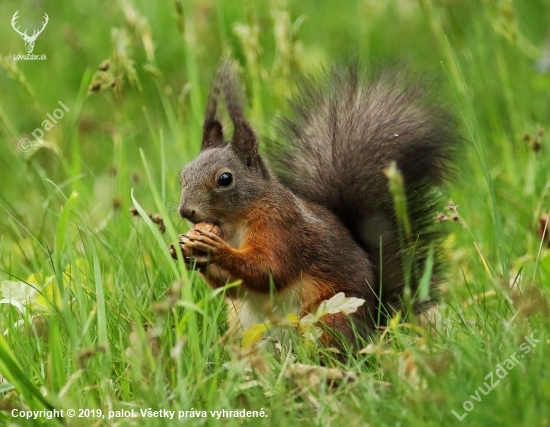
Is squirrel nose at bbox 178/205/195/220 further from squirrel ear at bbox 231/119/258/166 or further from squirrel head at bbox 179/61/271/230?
squirrel ear at bbox 231/119/258/166

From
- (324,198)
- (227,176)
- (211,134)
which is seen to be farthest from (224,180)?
(324,198)

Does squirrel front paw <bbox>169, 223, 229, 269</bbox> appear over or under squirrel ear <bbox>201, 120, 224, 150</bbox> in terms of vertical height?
under

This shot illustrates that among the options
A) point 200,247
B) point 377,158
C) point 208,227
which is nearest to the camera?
point 200,247

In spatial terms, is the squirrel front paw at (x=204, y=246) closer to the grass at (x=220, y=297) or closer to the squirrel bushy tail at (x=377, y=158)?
the grass at (x=220, y=297)

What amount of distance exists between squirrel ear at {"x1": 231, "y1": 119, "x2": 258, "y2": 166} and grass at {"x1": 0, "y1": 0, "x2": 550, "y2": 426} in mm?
217

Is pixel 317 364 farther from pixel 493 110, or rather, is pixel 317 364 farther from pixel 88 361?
pixel 493 110

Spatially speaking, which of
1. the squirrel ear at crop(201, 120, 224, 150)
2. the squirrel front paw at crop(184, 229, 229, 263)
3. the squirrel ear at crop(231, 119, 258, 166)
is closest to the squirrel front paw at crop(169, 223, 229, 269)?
the squirrel front paw at crop(184, 229, 229, 263)

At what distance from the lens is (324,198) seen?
2686mm

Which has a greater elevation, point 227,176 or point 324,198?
point 227,176

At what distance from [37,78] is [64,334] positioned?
344 cm

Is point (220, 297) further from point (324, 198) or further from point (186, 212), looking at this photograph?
point (324, 198)

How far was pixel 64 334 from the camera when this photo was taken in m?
2.10

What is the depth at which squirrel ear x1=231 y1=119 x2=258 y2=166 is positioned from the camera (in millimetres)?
2484

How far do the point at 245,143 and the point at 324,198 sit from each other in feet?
1.13
